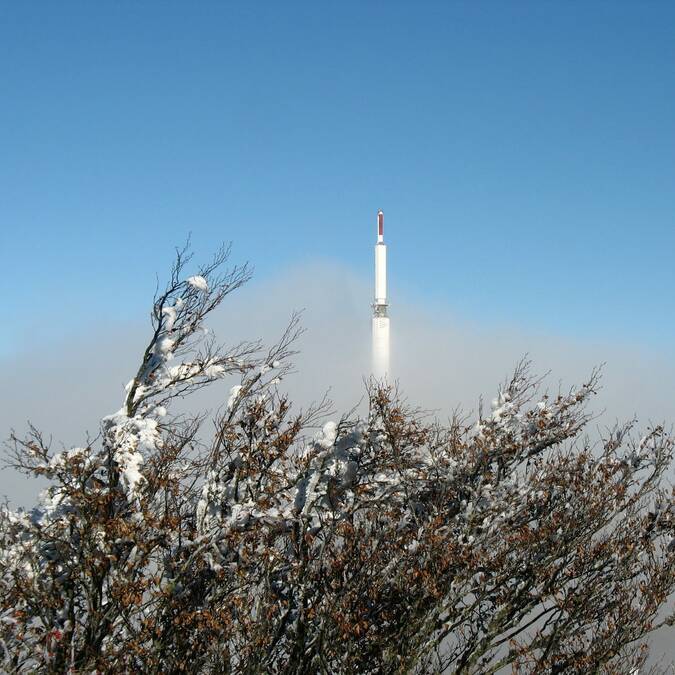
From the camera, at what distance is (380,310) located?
189 ft

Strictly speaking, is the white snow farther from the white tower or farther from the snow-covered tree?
the white tower

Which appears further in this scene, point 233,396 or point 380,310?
point 380,310

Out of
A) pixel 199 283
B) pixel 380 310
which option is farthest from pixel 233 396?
pixel 380 310

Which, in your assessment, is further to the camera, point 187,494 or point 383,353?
point 383,353

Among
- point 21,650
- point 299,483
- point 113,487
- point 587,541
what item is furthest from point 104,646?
point 587,541

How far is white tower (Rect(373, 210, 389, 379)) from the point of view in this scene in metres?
56.4

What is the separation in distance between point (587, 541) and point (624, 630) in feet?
6.13

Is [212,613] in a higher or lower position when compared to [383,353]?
lower

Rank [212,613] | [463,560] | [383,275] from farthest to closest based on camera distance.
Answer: [383,275]
[463,560]
[212,613]

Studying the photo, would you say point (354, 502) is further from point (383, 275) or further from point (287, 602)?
point (383, 275)

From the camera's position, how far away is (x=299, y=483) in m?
13.9

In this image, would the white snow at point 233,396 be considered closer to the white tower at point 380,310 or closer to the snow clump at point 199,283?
the snow clump at point 199,283

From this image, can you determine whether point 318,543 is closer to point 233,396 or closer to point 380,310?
point 233,396

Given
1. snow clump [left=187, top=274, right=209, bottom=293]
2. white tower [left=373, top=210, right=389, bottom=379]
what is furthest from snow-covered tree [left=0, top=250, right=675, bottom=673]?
white tower [left=373, top=210, right=389, bottom=379]
